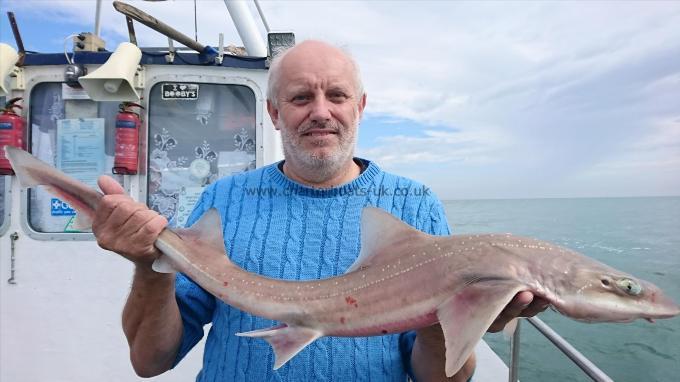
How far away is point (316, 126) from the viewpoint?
2426mm

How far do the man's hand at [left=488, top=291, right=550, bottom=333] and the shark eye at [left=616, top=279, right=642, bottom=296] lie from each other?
26cm

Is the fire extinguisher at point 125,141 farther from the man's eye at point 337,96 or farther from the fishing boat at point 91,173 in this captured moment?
the man's eye at point 337,96

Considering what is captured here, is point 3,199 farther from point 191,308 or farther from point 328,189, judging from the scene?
point 328,189

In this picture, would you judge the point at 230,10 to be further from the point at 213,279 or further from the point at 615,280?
the point at 615,280

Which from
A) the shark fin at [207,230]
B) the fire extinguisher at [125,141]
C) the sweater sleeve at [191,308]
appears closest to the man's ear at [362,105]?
the shark fin at [207,230]

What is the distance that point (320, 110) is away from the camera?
238 centimetres

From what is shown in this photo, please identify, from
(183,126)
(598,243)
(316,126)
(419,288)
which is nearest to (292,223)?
(316,126)

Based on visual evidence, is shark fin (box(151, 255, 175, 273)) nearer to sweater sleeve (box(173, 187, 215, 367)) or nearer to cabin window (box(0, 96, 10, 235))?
sweater sleeve (box(173, 187, 215, 367))

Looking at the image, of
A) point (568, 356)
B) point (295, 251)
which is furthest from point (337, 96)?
point (568, 356)

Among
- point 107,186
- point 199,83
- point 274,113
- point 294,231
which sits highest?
point 199,83

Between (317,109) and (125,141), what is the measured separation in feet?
8.99

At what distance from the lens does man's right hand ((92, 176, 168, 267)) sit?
1783 mm

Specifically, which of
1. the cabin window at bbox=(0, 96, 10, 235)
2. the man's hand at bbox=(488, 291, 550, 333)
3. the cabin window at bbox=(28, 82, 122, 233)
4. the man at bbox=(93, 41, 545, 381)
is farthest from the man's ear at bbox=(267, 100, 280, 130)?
the cabin window at bbox=(0, 96, 10, 235)

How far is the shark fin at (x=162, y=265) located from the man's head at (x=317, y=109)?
894 mm
